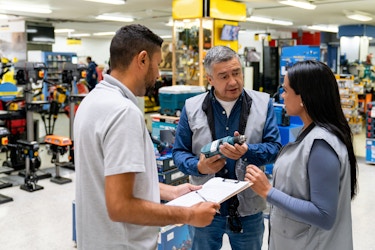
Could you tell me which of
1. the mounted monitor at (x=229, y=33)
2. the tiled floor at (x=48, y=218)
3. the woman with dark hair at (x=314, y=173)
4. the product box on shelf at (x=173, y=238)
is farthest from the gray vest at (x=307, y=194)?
the mounted monitor at (x=229, y=33)

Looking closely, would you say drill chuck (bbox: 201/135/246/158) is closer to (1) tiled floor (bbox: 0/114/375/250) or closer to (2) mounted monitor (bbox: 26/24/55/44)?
(1) tiled floor (bbox: 0/114/375/250)

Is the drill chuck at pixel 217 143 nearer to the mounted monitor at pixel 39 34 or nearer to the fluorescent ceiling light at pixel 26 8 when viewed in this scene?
the fluorescent ceiling light at pixel 26 8

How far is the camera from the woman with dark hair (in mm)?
1705

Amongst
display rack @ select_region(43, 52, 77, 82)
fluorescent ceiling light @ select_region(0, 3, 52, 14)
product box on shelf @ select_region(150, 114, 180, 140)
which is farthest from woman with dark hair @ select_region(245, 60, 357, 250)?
display rack @ select_region(43, 52, 77, 82)

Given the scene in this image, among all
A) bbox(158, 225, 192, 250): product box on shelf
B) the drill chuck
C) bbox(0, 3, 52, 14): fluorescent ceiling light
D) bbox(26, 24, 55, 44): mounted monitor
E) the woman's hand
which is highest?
bbox(0, 3, 52, 14): fluorescent ceiling light

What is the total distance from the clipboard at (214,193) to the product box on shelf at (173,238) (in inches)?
51.9

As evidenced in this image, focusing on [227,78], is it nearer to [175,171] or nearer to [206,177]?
[206,177]

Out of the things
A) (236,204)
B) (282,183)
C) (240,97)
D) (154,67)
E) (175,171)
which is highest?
(154,67)

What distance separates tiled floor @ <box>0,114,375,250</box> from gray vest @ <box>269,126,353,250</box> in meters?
2.10

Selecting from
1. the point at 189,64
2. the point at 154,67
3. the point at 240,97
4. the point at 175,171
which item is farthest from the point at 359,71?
the point at 154,67

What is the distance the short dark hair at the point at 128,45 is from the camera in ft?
5.17

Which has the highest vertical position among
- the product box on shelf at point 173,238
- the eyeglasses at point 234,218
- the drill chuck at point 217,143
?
the drill chuck at point 217,143

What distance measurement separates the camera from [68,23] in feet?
50.9

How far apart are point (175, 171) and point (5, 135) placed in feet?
9.49
